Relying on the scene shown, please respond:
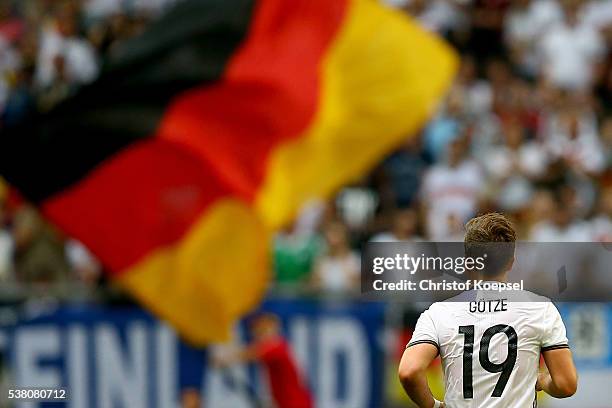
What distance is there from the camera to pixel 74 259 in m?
14.6

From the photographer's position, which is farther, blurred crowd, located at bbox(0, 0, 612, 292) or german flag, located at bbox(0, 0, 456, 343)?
blurred crowd, located at bbox(0, 0, 612, 292)

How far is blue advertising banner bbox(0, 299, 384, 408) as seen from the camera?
13164 mm

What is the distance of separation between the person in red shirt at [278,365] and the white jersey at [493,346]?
786cm

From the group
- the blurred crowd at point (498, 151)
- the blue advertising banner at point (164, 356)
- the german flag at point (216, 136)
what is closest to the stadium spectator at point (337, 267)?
the blurred crowd at point (498, 151)

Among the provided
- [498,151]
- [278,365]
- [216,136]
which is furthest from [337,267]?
[498,151]

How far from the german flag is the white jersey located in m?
→ 6.72

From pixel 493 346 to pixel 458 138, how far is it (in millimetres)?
9785

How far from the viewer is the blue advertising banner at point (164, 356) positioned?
13.2 meters

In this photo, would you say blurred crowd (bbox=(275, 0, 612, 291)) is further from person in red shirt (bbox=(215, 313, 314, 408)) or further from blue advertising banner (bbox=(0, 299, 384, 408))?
person in red shirt (bbox=(215, 313, 314, 408))

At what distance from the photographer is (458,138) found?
14688 millimetres

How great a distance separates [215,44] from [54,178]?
180 cm

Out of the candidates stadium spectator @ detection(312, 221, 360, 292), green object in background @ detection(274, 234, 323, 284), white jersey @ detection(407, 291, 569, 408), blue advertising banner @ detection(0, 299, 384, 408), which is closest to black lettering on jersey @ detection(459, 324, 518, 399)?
white jersey @ detection(407, 291, 569, 408)

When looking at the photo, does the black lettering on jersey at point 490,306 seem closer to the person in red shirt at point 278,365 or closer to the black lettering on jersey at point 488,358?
the black lettering on jersey at point 488,358

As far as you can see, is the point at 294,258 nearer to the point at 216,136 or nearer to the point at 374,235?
the point at 374,235
